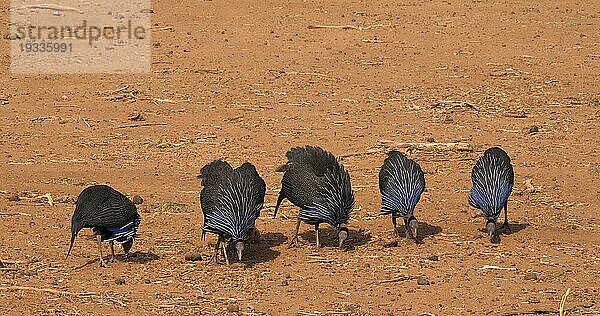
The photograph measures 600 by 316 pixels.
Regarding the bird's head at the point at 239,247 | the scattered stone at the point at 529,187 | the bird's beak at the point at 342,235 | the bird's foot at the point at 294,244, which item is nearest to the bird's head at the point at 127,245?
the bird's head at the point at 239,247

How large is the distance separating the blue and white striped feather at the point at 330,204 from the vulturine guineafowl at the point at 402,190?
38 centimetres

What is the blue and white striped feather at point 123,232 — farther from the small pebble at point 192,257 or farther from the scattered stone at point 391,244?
the scattered stone at point 391,244

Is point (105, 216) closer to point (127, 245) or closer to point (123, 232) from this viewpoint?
point (123, 232)

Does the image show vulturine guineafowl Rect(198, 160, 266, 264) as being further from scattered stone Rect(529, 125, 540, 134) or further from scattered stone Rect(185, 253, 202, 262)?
scattered stone Rect(529, 125, 540, 134)

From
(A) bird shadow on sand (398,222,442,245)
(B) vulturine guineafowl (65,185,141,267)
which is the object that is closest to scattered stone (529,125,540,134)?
(A) bird shadow on sand (398,222,442,245)

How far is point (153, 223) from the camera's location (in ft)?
32.8

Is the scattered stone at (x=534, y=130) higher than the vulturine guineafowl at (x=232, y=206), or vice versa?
the scattered stone at (x=534, y=130)

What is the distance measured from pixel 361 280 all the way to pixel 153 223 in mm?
2275

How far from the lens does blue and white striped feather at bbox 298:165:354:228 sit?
9203 mm

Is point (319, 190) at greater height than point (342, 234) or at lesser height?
greater

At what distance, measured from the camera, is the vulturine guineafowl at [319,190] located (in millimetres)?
9211

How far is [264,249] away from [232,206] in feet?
2.61

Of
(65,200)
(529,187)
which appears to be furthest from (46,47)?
(529,187)

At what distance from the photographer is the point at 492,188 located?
9.52 meters
